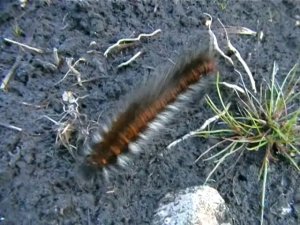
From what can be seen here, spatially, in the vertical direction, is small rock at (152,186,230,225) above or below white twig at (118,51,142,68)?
below

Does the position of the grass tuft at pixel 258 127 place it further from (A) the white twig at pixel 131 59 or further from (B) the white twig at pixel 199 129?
(A) the white twig at pixel 131 59

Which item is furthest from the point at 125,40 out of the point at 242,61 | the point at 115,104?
the point at 242,61

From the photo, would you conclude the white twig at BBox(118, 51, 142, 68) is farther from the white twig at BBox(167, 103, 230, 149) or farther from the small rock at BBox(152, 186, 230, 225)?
the small rock at BBox(152, 186, 230, 225)

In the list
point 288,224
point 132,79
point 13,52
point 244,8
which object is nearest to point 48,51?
→ point 13,52

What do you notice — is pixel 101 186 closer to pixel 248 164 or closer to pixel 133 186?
pixel 133 186

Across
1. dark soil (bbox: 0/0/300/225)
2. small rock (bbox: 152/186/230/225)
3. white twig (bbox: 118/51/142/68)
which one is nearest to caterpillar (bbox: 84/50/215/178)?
dark soil (bbox: 0/0/300/225)

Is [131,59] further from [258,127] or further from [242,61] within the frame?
[258,127]
